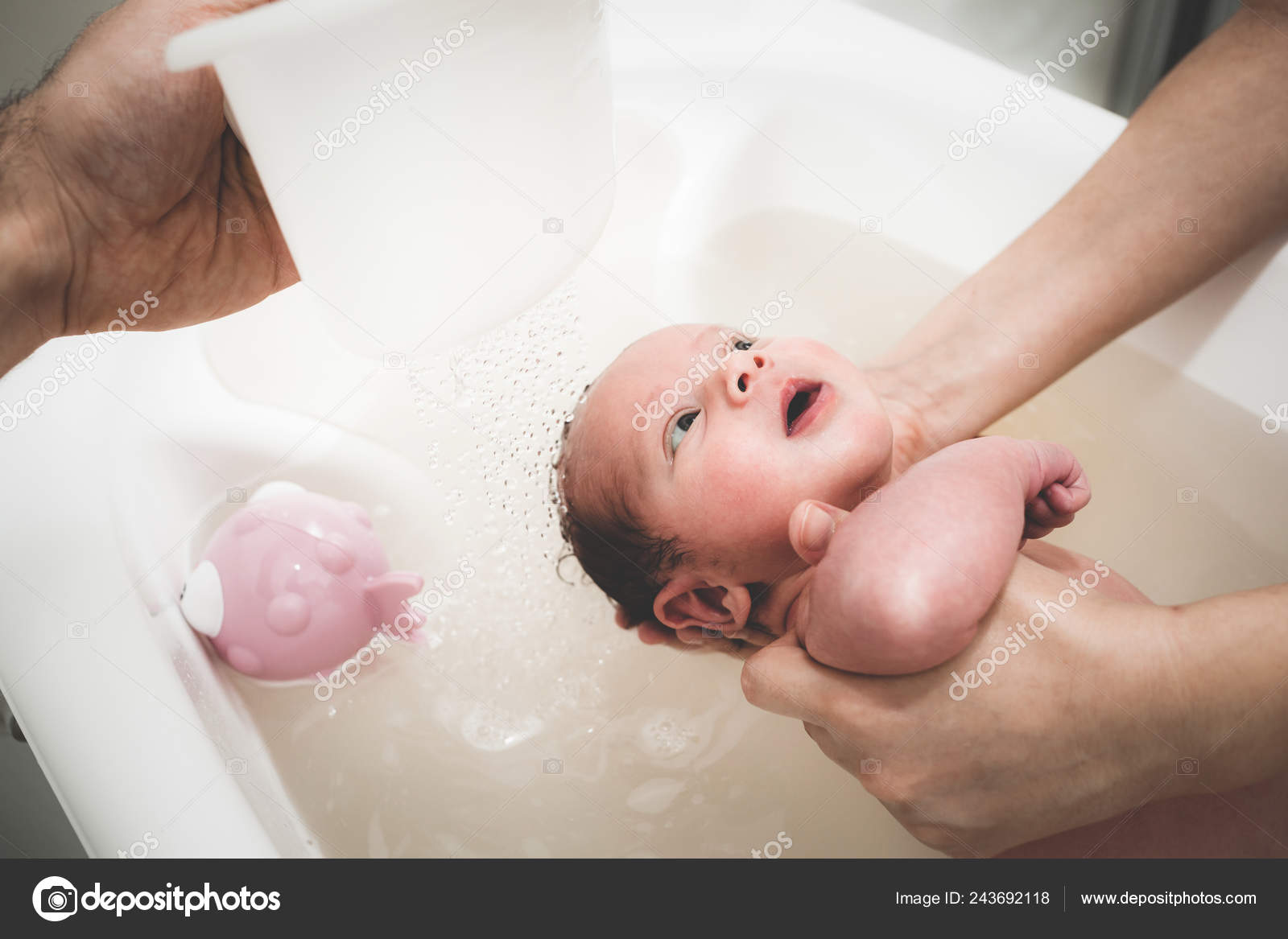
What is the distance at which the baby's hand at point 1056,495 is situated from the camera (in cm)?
83

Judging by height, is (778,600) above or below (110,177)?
below

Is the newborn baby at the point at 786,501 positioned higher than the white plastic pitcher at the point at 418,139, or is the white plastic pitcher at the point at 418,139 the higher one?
the white plastic pitcher at the point at 418,139

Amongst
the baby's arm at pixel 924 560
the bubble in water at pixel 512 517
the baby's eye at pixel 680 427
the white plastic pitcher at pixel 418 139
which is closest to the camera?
the white plastic pitcher at pixel 418 139

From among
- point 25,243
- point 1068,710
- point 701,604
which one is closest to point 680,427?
point 701,604

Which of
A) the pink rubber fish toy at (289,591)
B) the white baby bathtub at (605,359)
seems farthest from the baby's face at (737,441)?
the pink rubber fish toy at (289,591)

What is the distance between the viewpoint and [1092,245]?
1.07 meters

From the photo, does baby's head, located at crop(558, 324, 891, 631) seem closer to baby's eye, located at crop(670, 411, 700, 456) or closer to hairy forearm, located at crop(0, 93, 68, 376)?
baby's eye, located at crop(670, 411, 700, 456)

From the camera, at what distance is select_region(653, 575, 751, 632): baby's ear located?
0.97 meters

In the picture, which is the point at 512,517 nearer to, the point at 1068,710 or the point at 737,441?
the point at 737,441

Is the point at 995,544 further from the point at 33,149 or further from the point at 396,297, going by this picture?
the point at 33,149

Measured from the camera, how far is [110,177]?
945mm

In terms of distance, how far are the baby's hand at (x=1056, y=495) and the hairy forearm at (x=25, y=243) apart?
3.21 ft

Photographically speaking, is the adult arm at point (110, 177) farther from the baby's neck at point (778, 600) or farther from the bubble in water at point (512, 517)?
the baby's neck at point (778, 600)
